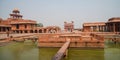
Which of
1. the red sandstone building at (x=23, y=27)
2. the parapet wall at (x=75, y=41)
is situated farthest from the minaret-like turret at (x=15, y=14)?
the parapet wall at (x=75, y=41)

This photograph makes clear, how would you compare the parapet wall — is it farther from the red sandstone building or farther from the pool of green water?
the red sandstone building

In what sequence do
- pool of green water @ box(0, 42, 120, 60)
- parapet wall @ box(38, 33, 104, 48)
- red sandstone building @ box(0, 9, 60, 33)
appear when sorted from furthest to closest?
red sandstone building @ box(0, 9, 60, 33) < parapet wall @ box(38, 33, 104, 48) < pool of green water @ box(0, 42, 120, 60)

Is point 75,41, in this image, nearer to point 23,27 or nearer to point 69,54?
point 69,54

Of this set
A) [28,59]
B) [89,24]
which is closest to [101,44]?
[28,59]

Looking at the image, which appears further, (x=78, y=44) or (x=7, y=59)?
(x=78, y=44)

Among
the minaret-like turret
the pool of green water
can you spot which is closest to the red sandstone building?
the minaret-like turret

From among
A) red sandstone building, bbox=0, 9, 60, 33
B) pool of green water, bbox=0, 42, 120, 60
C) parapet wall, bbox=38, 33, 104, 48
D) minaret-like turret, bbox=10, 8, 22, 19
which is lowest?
pool of green water, bbox=0, 42, 120, 60

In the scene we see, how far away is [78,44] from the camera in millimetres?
17516

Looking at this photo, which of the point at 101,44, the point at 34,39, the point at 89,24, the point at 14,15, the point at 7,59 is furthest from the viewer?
the point at 14,15

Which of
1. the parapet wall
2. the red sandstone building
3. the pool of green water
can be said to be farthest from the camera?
the red sandstone building

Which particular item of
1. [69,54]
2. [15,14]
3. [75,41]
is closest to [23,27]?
[15,14]

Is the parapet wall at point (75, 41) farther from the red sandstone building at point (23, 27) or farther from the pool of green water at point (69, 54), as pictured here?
the red sandstone building at point (23, 27)

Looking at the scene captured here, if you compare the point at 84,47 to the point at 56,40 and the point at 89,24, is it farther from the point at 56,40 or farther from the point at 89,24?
the point at 89,24

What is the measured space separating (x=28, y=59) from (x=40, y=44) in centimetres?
611
